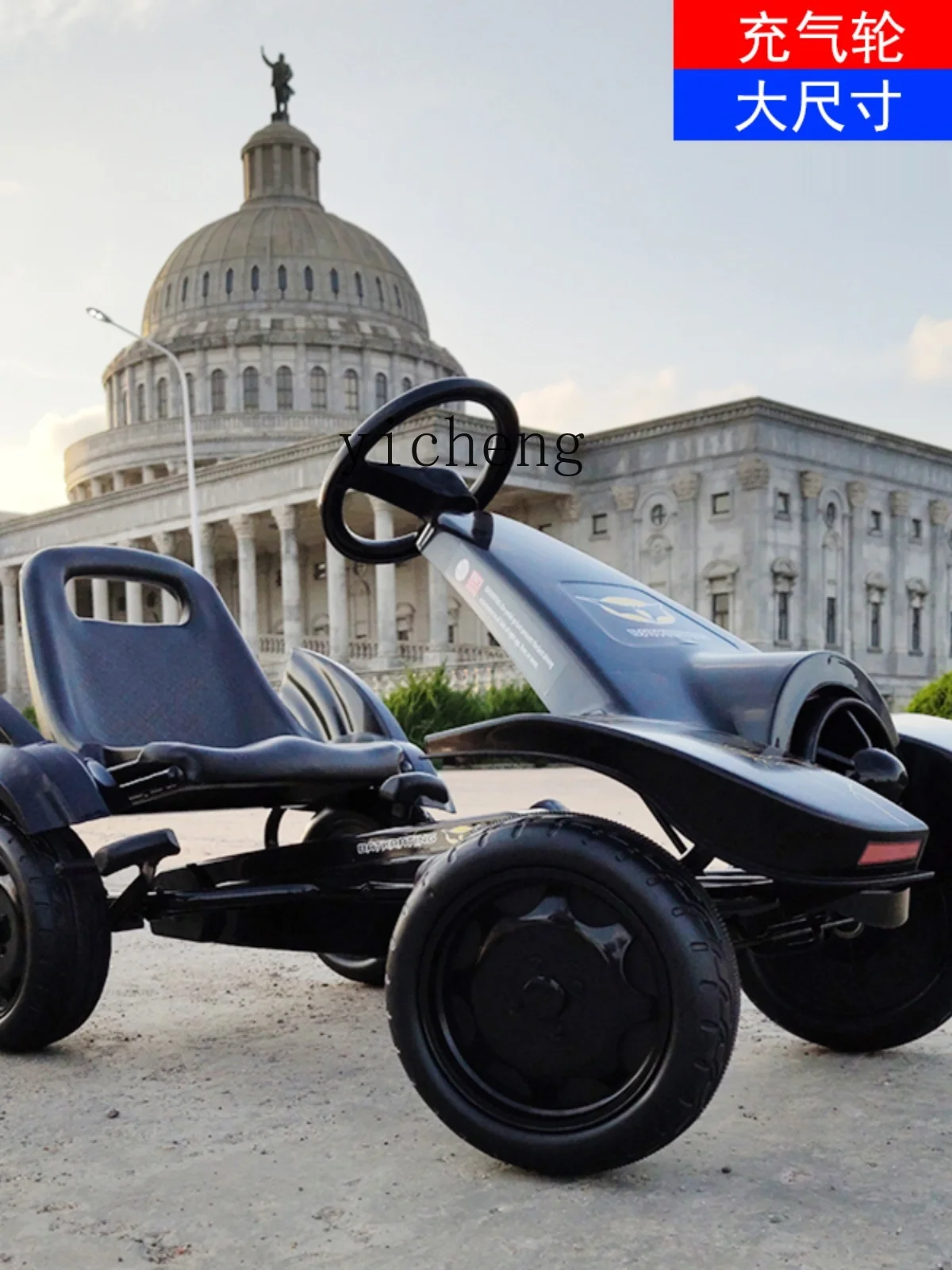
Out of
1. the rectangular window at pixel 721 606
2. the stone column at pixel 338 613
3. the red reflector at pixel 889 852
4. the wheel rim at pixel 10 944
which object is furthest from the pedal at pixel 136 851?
the stone column at pixel 338 613

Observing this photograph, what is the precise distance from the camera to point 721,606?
51.7 meters

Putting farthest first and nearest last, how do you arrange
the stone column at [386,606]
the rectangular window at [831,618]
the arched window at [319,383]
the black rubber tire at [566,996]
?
the arched window at [319,383] → the rectangular window at [831,618] → the stone column at [386,606] → the black rubber tire at [566,996]

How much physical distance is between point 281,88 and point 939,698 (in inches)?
3835

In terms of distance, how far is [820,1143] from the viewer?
3.29 meters

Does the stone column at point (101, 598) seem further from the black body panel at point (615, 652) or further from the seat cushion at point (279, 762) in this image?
the black body panel at point (615, 652)

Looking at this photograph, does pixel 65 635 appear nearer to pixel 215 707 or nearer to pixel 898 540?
pixel 215 707

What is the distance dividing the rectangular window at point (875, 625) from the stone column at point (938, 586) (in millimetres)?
3666

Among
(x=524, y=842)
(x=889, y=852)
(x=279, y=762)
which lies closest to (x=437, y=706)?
(x=279, y=762)

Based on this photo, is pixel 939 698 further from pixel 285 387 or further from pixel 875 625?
pixel 285 387

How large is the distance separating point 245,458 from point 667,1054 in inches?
2288

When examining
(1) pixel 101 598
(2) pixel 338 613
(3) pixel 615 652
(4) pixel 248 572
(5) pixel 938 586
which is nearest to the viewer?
(3) pixel 615 652

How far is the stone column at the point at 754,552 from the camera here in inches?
1967

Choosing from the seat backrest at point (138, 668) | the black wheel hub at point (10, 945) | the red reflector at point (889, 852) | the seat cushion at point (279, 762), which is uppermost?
the seat backrest at point (138, 668)

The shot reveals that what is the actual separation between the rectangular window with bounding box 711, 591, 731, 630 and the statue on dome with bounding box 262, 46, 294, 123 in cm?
6619
